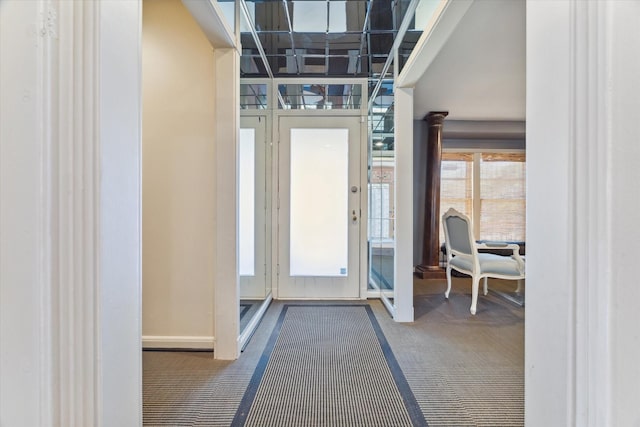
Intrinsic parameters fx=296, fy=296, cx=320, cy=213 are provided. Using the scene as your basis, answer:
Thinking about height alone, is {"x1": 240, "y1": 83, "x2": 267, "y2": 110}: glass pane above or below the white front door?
above

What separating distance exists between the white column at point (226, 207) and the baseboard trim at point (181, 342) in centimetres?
15

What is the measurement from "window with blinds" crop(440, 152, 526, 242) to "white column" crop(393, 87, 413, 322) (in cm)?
309

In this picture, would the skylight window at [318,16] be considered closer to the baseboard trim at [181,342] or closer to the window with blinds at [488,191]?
the baseboard trim at [181,342]

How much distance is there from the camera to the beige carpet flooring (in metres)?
1.44

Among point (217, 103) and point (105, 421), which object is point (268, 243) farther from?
point (105, 421)

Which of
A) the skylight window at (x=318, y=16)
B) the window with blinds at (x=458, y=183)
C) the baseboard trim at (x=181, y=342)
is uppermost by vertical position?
the skylight window at (x=318, y=16)

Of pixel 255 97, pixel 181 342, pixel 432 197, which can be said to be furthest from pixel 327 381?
pixel 432 197

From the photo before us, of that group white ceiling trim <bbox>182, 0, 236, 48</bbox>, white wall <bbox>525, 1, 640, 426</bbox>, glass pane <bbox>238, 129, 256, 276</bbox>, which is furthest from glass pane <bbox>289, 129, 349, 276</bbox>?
white wall <bbox>525, 1, 640, 426</bbox>

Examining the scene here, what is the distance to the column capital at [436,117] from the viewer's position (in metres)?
4.53

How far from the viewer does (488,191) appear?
5.48 m

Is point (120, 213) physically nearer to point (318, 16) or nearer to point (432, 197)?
point (318, 16)

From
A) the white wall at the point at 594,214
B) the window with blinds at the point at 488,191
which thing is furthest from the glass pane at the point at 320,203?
the window with blinds at the point at 488,191

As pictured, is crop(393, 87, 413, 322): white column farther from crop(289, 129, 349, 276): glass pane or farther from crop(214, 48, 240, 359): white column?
crop(214, 48, 240, 359): white column

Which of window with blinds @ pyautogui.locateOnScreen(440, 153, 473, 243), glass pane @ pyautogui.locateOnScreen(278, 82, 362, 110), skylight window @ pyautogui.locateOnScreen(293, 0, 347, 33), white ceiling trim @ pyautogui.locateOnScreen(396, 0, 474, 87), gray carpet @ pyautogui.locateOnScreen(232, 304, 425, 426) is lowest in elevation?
gray carpet @ pyautogui.locateOnScreen(232, 304, 425, 426)
